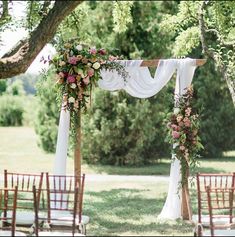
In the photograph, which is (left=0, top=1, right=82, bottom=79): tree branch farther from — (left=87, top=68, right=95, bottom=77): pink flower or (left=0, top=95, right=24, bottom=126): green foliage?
(left=0, top=95, right=24, bottom=126): green foliage

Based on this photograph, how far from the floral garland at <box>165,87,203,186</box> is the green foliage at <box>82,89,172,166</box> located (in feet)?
27.2

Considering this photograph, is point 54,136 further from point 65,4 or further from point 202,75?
point 65,4

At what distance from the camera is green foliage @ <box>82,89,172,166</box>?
1722 cm

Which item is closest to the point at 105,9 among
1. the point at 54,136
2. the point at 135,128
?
the point at 135,128

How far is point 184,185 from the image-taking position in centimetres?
877

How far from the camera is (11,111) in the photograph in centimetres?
3484

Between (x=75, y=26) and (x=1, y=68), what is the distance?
3.62 metres

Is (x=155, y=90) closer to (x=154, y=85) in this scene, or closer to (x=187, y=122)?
(x=154, y=85)

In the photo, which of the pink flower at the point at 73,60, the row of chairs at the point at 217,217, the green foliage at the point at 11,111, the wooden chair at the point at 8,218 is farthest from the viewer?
the green foliage at the point at 11,111

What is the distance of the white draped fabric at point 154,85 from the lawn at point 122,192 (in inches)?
17.5

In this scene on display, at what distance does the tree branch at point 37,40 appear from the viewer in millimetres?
6844

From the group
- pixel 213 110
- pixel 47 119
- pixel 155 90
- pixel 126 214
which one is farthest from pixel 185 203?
pixel 213 110

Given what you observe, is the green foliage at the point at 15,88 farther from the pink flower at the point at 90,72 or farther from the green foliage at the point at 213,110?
the pink flower at the point at 90,72

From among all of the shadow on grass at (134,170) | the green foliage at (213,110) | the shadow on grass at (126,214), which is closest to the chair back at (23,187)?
the shadow on grass at (126,214)
